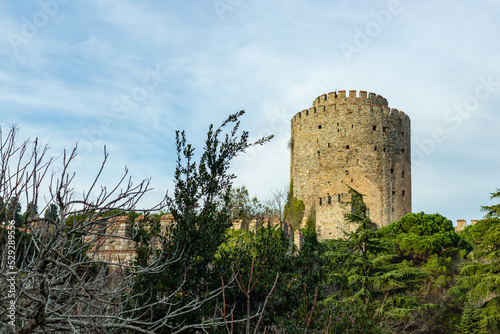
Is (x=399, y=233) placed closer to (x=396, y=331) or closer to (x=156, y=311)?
(x=396, y=331)

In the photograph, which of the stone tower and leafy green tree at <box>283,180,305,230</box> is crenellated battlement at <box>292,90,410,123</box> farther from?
leafy green tree at <box>283,180,305,230</box>

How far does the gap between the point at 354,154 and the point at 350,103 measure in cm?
376

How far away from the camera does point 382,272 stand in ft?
43.2

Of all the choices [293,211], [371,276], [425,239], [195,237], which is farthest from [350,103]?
[195,237]

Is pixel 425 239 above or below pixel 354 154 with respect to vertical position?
below

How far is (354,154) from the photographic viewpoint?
32.2m

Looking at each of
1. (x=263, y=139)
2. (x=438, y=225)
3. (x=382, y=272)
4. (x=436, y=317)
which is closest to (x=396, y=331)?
(x=382, y=272)

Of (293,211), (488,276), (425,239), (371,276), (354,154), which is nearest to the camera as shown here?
(488,276)

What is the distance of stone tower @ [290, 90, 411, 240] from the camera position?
32062mm

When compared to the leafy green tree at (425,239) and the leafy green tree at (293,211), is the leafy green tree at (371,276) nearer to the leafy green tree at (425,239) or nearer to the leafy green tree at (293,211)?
the leafy green tree at (425,239)

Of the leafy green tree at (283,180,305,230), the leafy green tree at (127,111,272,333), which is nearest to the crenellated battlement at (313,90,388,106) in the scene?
the leafy green tree at (283,180,305,230)

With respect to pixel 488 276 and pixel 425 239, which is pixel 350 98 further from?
pixel 488 276

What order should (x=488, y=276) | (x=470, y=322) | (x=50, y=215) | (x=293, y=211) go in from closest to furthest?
1. (x=50, y=215)
2. (x=488, y=276)
3. (x=470, y=322)
4. (x=293, y=211)

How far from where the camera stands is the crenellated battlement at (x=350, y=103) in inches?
1302
